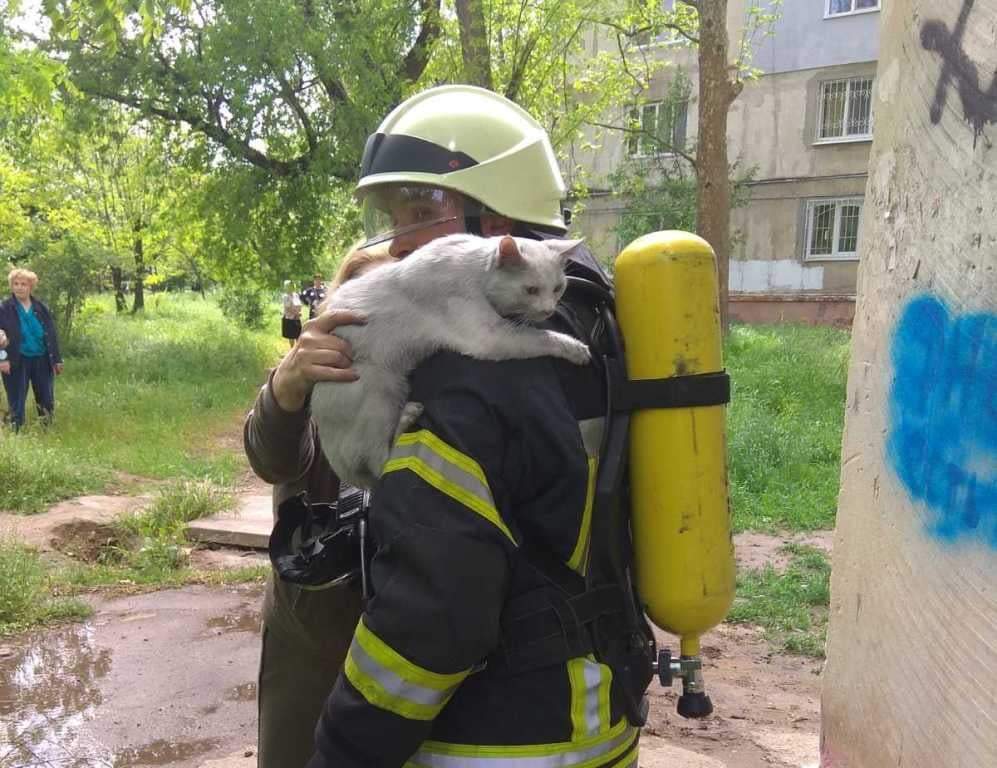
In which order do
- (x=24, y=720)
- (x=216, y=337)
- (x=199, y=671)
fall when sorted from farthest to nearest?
(x=216, y=337), (x=199, y=671), (x=24, y=720)

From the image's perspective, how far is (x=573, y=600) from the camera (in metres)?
1.46

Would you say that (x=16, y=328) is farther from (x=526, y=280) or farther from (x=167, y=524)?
(x=526, y=280)

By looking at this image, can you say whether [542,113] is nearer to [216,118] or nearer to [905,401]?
[216,118]

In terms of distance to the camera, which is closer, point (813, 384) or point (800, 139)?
point (813, 384)

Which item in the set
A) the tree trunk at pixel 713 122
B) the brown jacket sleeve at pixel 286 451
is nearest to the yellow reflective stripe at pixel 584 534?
the brown jacket sleeve at pixel 286 451

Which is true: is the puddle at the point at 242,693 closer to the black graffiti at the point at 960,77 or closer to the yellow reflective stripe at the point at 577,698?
the yellow reflective stripe at the point at 577,698

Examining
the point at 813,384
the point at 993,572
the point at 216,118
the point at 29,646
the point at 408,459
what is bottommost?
the point at 29,646

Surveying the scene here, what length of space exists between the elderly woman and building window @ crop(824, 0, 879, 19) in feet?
62.0

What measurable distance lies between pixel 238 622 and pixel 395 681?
4.48 metres

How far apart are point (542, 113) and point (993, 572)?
1545cm

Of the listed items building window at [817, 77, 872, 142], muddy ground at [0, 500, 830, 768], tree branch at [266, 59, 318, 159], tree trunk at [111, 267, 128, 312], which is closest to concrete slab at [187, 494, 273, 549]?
muddy ground at [0, 500, 830, 768]

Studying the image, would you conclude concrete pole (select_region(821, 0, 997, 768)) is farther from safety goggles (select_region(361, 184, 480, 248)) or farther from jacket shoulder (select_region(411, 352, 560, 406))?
safety goggles (select_region(361, 184, 480, 248))

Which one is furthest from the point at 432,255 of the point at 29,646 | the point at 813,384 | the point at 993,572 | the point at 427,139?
the point at 813,384

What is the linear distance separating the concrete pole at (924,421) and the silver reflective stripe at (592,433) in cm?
53
